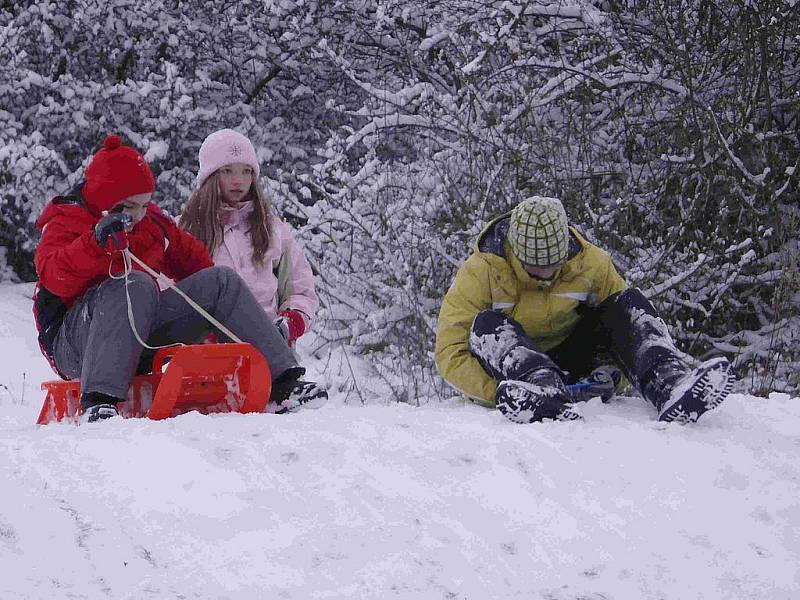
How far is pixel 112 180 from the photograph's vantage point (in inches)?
127

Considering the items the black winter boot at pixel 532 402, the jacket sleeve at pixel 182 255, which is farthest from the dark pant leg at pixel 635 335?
the jacket sleeve at pixel 182 255

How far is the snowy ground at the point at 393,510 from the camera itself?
1935 mm

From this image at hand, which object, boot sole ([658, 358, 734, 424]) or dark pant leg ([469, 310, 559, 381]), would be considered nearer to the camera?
boot sole ([658, 358, 734, 424])

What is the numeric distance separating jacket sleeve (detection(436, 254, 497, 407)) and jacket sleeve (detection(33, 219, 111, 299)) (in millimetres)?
1175

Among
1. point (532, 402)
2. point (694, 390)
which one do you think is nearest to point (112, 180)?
point (532, 402)

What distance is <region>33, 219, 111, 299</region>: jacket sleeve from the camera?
10.1ft

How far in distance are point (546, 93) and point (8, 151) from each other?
4.62m

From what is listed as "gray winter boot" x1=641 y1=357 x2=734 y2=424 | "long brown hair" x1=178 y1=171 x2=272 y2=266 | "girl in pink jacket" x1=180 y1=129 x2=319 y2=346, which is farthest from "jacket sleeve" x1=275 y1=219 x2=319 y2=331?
"gray winter boot" x1=641 y1=357 x2=734 y2=424

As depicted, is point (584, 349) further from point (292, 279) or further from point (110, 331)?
point (110, 331)

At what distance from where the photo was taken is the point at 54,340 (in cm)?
332

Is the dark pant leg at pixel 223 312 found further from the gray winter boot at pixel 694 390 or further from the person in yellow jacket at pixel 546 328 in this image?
the gray winter boot at pixel 694 390

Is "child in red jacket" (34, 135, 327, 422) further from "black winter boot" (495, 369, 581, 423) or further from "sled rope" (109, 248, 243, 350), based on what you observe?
"black winter boot" (495, 369, 581, 423)

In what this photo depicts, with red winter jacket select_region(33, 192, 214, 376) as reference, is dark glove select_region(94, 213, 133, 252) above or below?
above

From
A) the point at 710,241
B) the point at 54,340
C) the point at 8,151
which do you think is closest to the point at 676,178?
the point at 710,241
